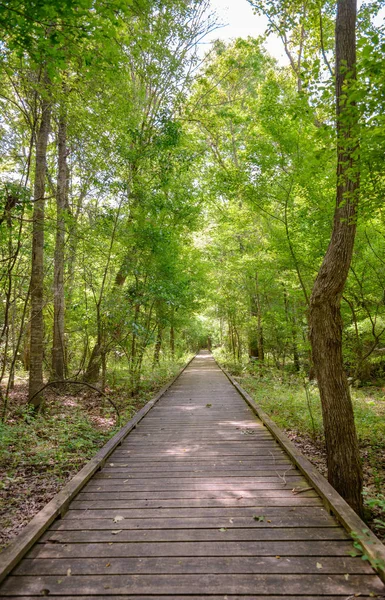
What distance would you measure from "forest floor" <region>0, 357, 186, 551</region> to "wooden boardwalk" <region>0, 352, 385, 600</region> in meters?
0.59

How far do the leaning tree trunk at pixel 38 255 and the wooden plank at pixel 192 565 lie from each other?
193 inches

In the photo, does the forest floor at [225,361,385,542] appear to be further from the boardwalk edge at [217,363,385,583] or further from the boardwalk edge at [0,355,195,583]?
the boardwalk edge at [0,355,195,583]

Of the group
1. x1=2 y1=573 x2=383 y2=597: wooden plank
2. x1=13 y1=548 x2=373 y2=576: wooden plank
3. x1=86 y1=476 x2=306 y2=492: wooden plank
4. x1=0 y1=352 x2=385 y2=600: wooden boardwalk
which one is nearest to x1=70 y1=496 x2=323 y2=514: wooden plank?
x1=0 y1=352 x2=385 y2=600: wooden boardwalk

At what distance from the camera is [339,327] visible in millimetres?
3686

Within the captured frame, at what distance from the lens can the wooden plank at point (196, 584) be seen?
212 centimetres

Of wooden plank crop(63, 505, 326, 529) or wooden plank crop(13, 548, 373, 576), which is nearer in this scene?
wooden plank crop(13, 548, 373, 576)

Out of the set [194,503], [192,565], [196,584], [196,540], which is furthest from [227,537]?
[194,503]

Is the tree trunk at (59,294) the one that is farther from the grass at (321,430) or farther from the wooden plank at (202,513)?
the wooden plank at (202,513)

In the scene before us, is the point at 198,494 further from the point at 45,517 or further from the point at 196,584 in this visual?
the point at 45,517

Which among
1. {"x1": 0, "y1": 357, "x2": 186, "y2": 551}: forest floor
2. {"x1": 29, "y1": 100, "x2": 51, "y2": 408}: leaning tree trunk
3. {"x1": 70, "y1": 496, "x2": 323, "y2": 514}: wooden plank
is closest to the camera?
{"x1": 70, "y1": 496, "x2": 323, "y2": 514}: wooden plank

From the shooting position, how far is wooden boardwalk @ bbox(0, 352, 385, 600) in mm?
2162

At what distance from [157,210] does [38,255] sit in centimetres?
383

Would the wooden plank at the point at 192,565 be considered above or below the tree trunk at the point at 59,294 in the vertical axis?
below

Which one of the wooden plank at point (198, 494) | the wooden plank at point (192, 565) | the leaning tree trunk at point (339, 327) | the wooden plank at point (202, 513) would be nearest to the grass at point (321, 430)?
the leaning tree trunk at point (339, 327)
